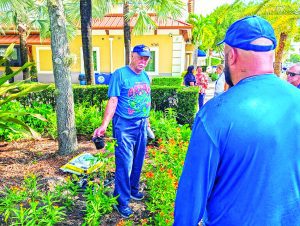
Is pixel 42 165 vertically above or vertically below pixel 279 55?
below

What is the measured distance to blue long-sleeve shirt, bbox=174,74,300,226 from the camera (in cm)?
122

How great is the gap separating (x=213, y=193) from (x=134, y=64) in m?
2.21

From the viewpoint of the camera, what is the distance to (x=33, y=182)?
3.10m

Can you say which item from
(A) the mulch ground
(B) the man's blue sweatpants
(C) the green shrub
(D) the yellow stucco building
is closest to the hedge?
(C) the green shrub

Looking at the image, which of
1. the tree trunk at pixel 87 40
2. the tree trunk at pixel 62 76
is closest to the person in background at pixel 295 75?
the tree trunk at pixel 62 76

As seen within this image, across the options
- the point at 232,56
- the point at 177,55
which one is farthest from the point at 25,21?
the point at 232,56

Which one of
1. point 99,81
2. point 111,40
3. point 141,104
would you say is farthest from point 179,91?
point 111,40

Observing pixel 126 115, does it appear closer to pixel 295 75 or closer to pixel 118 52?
pixel 295 75

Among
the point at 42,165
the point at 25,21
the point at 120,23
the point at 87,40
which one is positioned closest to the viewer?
the point at 42,165

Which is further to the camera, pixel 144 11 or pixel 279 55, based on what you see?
pixel 279 55

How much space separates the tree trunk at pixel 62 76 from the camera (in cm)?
Answer: 473

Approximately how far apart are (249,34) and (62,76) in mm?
4032

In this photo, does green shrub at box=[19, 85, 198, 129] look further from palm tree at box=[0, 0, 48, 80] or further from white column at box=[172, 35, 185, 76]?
white column at box=[172, 35, 185, 76]

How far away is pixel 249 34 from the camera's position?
4.29ft
